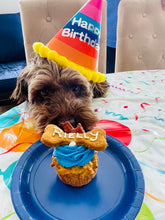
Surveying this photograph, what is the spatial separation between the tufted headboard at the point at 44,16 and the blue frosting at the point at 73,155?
3.49 ft

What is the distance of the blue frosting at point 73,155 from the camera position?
1.96ft

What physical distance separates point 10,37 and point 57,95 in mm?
2225

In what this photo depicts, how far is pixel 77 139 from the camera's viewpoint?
594 mm

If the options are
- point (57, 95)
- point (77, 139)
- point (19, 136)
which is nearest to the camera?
point (77, 139)

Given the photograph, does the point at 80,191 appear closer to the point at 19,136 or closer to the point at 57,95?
the point at 19,136

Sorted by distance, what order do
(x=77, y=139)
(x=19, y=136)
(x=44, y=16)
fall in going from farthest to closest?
(x=44, y=16)
(x=19, y=136)
(x=77, y=139)

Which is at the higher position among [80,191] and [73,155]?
[73,155]

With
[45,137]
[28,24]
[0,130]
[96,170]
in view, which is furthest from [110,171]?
[28,24]

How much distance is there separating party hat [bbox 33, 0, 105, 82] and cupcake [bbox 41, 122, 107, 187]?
0.47 m

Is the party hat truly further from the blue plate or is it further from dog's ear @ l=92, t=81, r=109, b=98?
the blue plate

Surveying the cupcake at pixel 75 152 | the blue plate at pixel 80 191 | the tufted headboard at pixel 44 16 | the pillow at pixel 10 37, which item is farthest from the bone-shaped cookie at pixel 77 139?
the pillow at pixel 10 37

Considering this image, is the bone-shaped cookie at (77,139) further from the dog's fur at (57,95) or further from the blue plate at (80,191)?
the dog's fur at (57,95)

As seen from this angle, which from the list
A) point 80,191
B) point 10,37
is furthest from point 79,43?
point 10,37

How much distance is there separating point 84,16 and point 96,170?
2.56 feet
